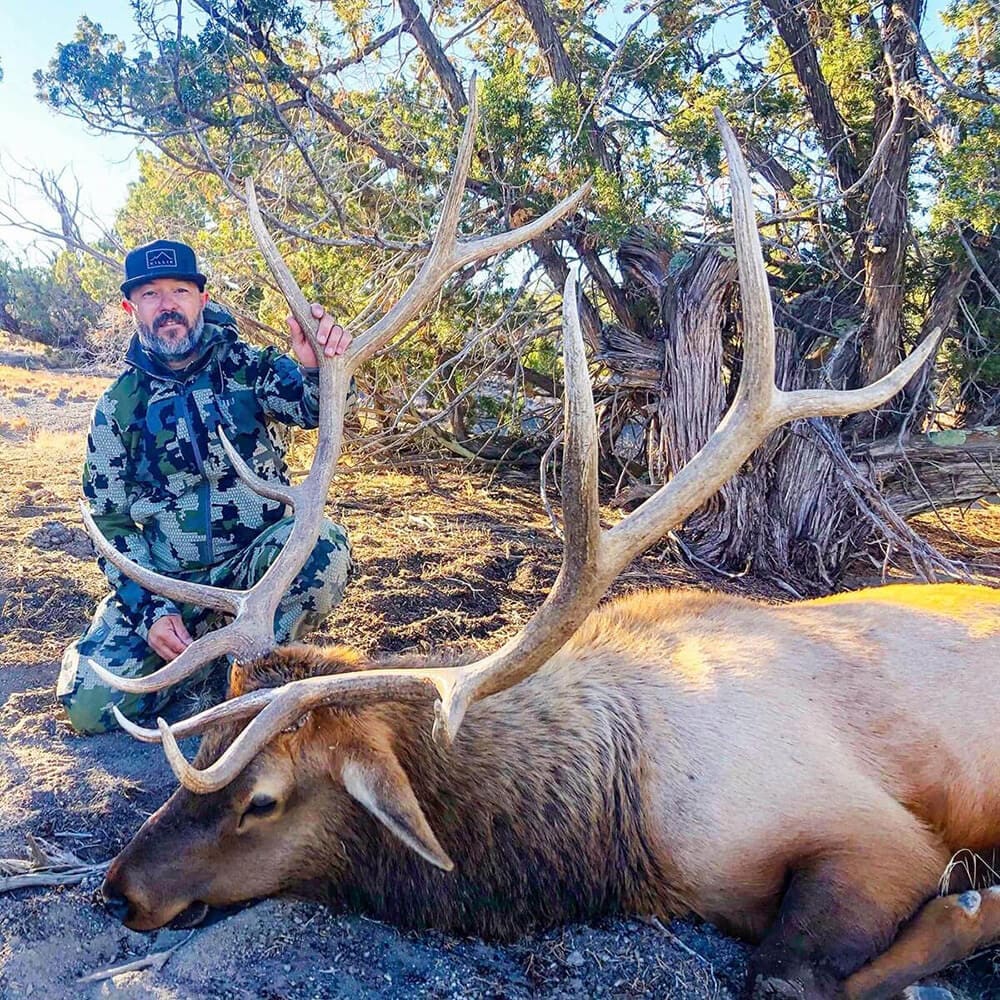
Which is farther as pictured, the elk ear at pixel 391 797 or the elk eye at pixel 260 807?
the elk eye at pixel 260 807

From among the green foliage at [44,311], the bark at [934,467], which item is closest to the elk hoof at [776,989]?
the bark at [934,467]

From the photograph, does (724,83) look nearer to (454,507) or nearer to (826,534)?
(826,534)

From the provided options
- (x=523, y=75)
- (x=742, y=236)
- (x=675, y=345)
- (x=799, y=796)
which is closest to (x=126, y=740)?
(x=799, y=796)

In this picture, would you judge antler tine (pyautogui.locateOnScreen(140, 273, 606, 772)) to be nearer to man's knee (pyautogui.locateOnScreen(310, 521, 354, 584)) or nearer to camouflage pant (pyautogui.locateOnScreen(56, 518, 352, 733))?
camouflage pant (pyautogui.locateOnScreen(56, 518, 352, 733))

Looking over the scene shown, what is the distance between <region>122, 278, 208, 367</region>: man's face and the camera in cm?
373

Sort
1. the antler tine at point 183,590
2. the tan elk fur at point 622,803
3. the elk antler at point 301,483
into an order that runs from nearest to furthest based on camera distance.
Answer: the tan elk fur at point 622,803, the elk antler at point 301,483, the antler tine at point 183,590

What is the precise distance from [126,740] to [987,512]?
22.8ft

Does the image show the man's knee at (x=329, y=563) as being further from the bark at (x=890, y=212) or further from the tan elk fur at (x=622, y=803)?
the bark at (x=890, y=212)

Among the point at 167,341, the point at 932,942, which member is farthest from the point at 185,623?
the point at 932,942

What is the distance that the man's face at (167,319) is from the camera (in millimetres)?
3730

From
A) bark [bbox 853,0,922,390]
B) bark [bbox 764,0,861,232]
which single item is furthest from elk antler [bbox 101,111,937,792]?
bark [bbox 764,0,861,232]

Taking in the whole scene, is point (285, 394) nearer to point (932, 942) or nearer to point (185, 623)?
point (185, 623)

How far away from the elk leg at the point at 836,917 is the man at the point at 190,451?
219 centimetres

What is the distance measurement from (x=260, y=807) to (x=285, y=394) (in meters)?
2.02
